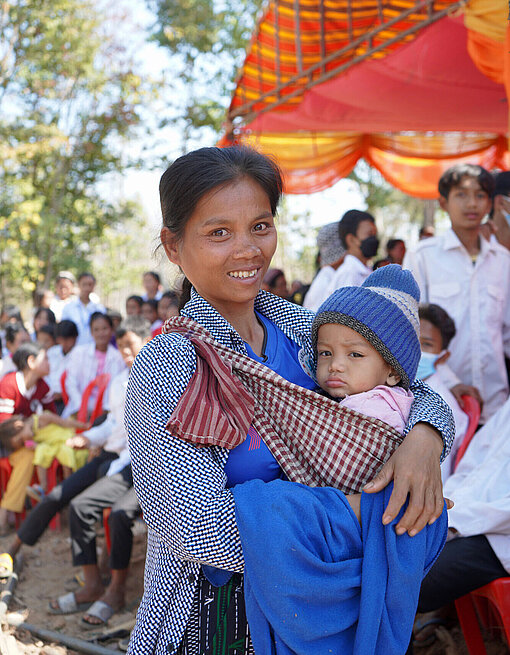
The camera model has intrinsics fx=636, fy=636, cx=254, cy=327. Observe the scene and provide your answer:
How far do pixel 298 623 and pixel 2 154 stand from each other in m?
10.9

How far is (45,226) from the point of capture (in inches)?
461

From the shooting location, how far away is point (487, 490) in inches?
96.3

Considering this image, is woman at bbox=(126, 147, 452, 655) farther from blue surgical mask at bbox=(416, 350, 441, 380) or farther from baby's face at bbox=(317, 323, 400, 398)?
blue surgical mask at bbox=(416, 350, 441, 380)

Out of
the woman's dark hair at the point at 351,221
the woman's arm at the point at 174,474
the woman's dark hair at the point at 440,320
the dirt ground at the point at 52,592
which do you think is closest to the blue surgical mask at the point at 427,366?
the woman's dark hair at the point at 440,320

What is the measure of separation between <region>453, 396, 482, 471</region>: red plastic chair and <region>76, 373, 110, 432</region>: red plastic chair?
316cm

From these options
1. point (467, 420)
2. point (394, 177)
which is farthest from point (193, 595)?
point (394, 177)

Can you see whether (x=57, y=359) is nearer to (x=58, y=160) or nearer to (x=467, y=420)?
(x=467, y=420)

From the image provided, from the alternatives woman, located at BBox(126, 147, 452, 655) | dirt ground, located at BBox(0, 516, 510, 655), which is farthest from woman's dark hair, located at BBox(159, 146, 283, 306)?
dirt ground, located at BBox(0, 516, 510, 655)

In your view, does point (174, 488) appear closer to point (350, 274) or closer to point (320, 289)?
point (350, 274)

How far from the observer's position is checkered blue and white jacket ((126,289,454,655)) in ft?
3.95

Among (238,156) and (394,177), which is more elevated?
(394,177)

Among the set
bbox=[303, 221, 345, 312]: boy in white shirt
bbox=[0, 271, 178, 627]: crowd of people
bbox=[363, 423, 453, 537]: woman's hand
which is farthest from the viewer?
bbox=[303, 221, 345, 312]: boy in white shirt

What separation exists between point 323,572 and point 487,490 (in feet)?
4.84

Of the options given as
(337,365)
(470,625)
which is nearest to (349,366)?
(337,365)
